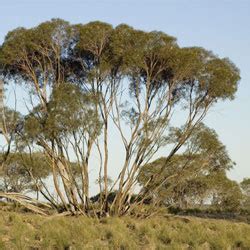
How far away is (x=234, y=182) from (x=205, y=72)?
23.7m

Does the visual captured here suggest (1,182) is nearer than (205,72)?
No

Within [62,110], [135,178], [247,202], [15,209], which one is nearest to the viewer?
[62,110]

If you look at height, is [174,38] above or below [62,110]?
above

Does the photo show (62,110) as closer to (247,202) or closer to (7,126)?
(7,126)

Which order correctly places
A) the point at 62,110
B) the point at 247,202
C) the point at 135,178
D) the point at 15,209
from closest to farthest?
the point at 62,110 < the point at 135,178 < the point at 15,209 < the point at 247,202

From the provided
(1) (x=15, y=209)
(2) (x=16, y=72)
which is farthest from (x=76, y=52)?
(1) (x=15, y=209)

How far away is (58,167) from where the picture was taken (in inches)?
931

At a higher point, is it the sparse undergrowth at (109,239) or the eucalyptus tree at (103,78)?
the eucalyptus tree at (103,78)

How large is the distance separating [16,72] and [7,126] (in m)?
2.91

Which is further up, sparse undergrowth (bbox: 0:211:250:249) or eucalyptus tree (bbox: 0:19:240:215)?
eucalyptus tree (bbox: 0:19:240:215)

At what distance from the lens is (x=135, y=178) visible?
2352 centimetres

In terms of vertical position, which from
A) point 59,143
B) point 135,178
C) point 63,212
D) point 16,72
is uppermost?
point 16,72

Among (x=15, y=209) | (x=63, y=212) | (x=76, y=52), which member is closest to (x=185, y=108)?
(x=76, y=52)

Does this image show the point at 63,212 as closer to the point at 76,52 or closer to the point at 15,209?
the point at 15,209
